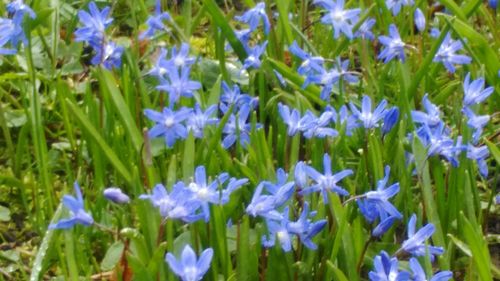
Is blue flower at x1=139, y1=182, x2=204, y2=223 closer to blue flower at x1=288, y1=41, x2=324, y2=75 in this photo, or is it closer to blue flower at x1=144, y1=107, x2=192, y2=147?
blue flower at x1=144, y1=107, x2=192, y2=147

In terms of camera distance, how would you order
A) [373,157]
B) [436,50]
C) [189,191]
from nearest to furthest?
[189,191]
[373,157]
[436,50]

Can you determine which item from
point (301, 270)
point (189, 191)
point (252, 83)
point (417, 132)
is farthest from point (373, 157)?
point (252, 83)

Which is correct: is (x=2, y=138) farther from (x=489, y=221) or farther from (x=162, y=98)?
(x=489, y=221)

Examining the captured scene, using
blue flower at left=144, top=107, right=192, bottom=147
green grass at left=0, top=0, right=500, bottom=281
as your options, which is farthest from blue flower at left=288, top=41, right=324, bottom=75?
blue flower at left=144, top=107, right=192, bottom=147

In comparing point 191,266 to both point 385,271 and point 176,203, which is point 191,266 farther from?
point 385,271

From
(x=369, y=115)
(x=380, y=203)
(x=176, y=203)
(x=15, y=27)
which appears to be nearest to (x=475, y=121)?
(x=369, y=115)

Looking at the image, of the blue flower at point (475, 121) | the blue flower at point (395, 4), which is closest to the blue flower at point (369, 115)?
the blue flower at point (475, 121)
